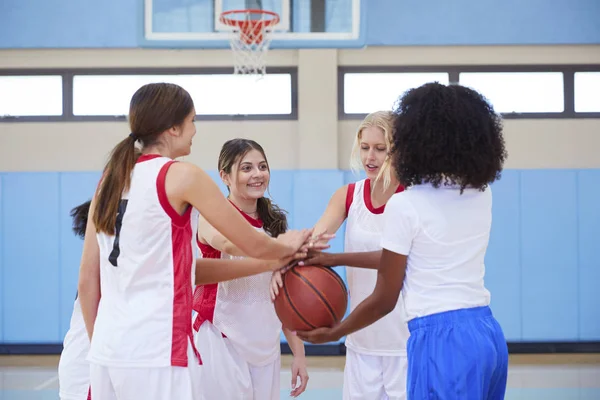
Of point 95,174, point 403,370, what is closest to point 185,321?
point 403,370

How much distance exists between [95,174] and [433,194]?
18.3ft

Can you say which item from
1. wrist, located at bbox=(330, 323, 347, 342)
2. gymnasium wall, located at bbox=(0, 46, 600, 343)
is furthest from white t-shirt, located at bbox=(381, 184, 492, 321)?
gymnasium wall, located at bbox=(0, 46, 600, 343)

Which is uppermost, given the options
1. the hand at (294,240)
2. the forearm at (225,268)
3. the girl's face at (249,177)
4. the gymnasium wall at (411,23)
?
the gymnasium wall at (411,23)

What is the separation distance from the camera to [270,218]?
2.99 metres

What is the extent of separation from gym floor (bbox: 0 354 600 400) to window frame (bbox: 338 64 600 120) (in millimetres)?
2482

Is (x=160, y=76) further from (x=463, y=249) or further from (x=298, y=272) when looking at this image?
(x=463, y=249)

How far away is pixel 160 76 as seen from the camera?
732 cm

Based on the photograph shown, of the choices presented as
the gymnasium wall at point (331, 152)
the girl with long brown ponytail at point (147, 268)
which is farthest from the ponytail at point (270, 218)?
the gymnasium wall at point (331, 152)

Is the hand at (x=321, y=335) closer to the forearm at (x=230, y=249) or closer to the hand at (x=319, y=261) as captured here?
the hand at (x=319, y=261)

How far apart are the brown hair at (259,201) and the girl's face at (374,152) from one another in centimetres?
43

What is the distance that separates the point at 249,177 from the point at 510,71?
17.1 ft

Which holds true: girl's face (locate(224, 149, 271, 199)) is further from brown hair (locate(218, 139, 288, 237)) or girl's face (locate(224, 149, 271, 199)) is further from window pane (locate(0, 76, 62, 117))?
window pane (locate(0, 76, 62, 117))

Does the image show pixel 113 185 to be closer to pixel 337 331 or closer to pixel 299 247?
pixel 299 247

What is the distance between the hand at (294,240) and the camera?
2521 mm
